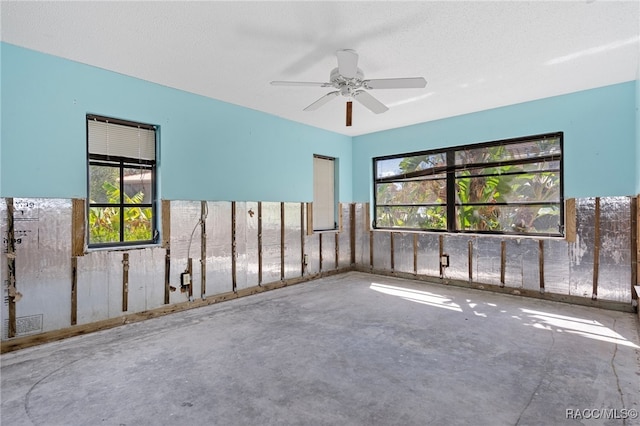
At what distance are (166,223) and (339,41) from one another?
9.88 ft

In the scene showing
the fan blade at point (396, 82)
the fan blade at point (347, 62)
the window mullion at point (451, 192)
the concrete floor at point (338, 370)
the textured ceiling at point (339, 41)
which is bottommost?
the concrete floor at point (338, 370)

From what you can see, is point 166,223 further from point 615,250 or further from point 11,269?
point 615,250

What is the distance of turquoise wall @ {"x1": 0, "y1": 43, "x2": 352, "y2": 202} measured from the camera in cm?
321

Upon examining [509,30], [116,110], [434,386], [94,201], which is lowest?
[434,386]

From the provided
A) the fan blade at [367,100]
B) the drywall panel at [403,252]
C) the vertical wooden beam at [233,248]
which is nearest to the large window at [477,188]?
the drywall panel at [403,252]

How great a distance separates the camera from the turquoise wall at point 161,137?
3209mm

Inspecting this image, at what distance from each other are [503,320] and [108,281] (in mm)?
4608

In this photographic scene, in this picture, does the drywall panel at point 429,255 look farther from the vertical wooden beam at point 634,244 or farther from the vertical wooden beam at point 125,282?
the vertical wooden beam at point 125,282

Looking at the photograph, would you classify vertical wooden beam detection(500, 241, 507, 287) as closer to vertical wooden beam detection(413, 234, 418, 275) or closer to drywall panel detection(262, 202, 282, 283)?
vertical wooden beam detection(413, 234, 418, 275)

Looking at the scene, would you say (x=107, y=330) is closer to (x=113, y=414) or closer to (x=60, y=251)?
(x=60, y=251)

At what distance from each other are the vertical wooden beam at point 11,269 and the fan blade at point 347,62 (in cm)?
339

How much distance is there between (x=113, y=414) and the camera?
212cm

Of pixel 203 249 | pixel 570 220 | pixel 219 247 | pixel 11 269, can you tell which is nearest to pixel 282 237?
pixel 219 247

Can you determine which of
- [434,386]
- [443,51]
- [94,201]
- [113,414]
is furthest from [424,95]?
[113,414]
